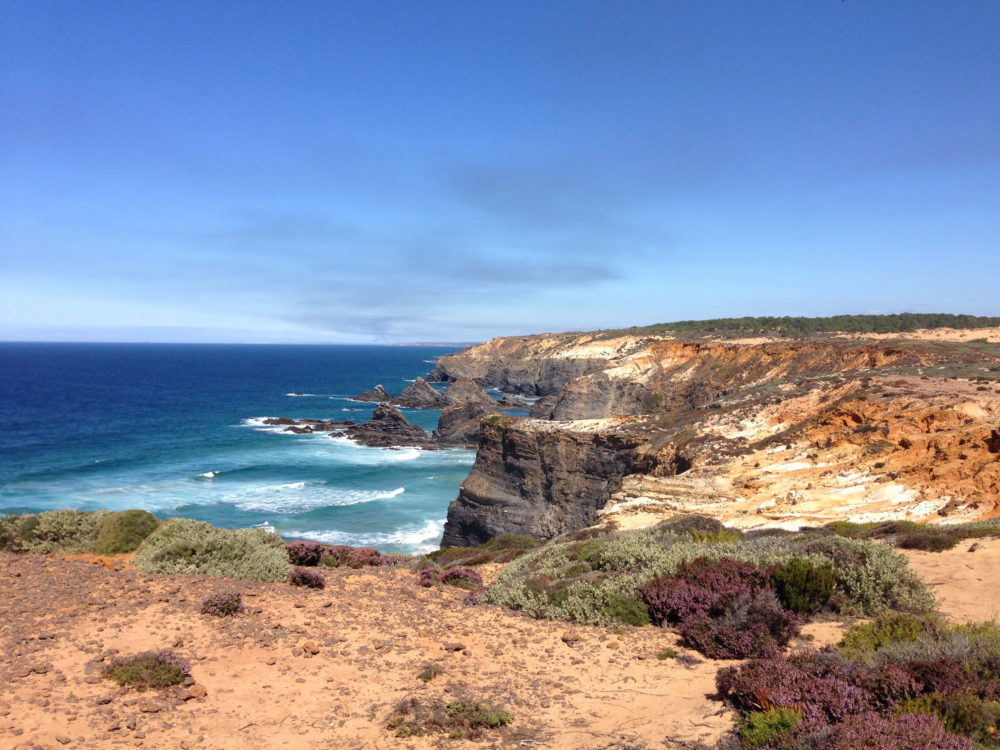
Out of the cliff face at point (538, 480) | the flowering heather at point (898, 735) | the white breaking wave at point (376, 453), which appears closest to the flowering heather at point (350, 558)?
the flowering heather at point (898, 735)

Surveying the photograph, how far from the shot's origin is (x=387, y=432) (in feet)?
206

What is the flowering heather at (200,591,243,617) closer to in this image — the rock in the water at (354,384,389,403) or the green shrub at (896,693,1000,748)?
the green shrub at (896,693,1000,748)

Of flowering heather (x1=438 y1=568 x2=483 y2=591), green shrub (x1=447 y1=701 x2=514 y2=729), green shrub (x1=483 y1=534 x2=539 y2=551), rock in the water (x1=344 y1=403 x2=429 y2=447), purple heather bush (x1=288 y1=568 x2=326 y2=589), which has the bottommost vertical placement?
rock in the water (x1=344 y1=403 x2=429 y2=447)

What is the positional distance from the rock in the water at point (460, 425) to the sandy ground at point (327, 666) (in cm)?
5081

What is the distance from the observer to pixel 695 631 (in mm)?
7484

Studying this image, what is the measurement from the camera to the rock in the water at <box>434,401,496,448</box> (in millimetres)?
61000

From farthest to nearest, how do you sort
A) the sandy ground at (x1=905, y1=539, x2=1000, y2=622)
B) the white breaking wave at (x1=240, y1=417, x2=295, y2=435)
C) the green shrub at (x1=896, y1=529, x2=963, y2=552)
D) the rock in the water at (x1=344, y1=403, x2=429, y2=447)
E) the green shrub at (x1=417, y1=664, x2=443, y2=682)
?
1. the white breaking wave at (x1=240, y1=417, x2=295, y2=435)
2. the rock in the water at (x1=344, y1=403, x2=429, y2=447)
3. the green shrub at (x1=896, y1=529, x2=963, y2=552)
4. the sandy ground at (x1=905, y1=539, x2=1000, y2=622)
5. the green shrub at (x1=417, y1=664, x2=443, y2=682)

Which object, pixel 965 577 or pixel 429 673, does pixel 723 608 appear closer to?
pixel 429 673

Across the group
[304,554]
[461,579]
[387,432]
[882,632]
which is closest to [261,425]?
[387,432]

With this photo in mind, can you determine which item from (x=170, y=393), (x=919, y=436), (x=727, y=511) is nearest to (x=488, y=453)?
(x=727, y=511)

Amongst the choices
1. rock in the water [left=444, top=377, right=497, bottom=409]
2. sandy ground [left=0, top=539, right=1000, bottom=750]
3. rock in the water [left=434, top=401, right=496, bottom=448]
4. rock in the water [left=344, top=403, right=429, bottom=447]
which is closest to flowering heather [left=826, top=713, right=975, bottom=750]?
sandy ground [left=0, top=539, right=1000, bottom=750]

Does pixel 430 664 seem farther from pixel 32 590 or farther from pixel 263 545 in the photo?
pixel 32 590

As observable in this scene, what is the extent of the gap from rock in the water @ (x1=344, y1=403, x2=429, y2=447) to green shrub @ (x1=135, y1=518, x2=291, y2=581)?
47.8m

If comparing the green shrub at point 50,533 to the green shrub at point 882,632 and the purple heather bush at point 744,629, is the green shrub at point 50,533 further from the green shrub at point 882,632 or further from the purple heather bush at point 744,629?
the green shrub at point 882,632
